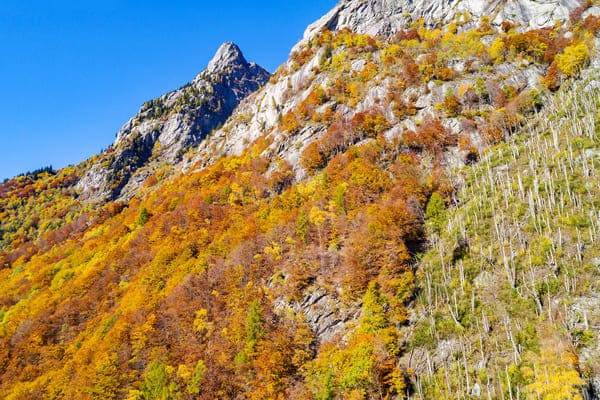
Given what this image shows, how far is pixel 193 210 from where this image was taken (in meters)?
80.6

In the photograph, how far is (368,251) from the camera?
2000 inches

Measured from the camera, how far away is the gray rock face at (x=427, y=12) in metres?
98.2

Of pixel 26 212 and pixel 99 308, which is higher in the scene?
pixel 26 212

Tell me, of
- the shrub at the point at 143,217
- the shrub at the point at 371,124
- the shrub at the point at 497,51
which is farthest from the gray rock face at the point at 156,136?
the shrub at the point at 497,51

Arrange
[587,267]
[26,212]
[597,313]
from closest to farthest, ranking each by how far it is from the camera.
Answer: [597,313] → [587,267] → [26,212]

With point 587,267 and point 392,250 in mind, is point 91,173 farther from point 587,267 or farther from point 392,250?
point 587,267

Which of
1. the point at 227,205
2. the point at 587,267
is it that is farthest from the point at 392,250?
the point at 227,205

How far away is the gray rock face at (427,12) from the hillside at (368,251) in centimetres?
96

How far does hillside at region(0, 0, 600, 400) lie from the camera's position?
3738 centimetres

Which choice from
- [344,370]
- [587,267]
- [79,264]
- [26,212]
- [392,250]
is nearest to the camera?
[587,267]

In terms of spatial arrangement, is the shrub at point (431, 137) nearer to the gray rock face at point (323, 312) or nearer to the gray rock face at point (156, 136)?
the gray rock face at point (323, 312)

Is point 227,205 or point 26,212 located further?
point 26,212

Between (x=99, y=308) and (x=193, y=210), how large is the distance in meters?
24.2

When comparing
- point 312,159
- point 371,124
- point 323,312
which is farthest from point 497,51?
point 323,312
